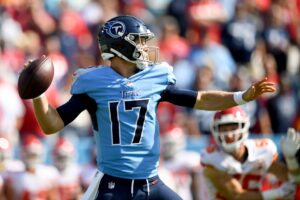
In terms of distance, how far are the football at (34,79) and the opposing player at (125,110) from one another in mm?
171

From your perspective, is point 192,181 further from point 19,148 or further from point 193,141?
point 19,148

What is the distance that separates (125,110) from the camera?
6598mm

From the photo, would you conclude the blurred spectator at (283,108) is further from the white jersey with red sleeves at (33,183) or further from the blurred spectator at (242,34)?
the white jersey with red sleeves at (33,183)

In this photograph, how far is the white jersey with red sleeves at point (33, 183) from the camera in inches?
412

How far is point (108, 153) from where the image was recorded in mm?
6621

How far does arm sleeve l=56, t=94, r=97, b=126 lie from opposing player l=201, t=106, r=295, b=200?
175 centimetres

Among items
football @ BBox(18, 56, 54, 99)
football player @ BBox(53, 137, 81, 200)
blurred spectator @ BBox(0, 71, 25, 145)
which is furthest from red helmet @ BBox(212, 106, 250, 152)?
blurred spectator @ BBox(0, 71, 25, 145)

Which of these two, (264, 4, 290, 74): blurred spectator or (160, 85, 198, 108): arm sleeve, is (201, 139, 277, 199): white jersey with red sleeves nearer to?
(160, 85, 198, 108): arm sleeve

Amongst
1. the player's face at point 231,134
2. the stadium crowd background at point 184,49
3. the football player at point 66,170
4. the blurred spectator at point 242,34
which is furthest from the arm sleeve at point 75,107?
the blurred spectator at point 242,34

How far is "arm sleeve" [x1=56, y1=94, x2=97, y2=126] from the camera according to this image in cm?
657

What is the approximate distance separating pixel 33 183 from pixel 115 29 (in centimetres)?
416

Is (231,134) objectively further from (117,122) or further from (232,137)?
(117,122)

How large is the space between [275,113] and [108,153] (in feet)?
20.5

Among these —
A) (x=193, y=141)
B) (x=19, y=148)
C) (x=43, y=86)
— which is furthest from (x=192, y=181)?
(x=43, y=86)
